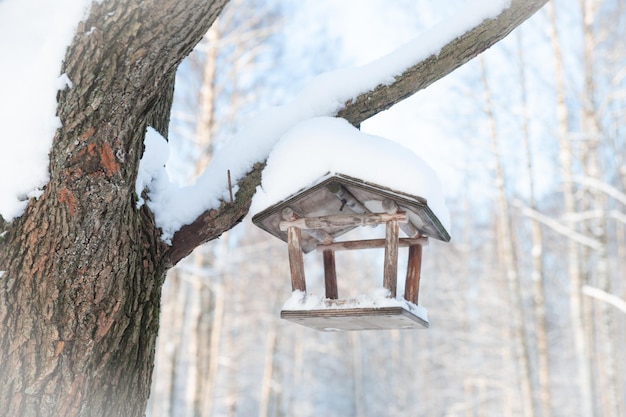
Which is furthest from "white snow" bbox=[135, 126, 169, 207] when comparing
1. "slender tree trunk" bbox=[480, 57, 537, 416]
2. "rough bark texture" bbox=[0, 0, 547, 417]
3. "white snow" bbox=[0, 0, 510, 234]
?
"slender tree trunk" bbox=[480, 57, 537, 416]

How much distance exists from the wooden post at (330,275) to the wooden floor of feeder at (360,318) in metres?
0.31

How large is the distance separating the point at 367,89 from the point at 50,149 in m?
1.20

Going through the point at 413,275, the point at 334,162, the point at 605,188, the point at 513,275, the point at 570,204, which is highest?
the point at 570,204

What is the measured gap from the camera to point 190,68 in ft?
27.3

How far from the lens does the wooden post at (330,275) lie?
106 inches

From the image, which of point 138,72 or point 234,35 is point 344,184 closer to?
point 138,72

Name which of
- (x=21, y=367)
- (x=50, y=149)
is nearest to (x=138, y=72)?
(x=50, y=149)

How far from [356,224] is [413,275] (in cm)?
40

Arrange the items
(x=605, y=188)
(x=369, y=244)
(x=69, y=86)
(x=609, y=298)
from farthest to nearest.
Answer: (x=605, y=188), (x=609, y=298), (x=369, y=244), (x=69, y=86)

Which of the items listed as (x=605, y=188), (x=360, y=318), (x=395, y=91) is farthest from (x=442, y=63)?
(x=605, y=188)

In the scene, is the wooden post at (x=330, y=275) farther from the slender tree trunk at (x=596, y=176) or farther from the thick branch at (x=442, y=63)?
the slender tree trunk at (x=596, y=176)

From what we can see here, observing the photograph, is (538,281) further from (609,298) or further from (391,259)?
(391,259)

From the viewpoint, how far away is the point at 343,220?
7.66 feet

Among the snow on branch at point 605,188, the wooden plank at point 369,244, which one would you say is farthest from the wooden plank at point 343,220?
the snow on branch at point 605,188
